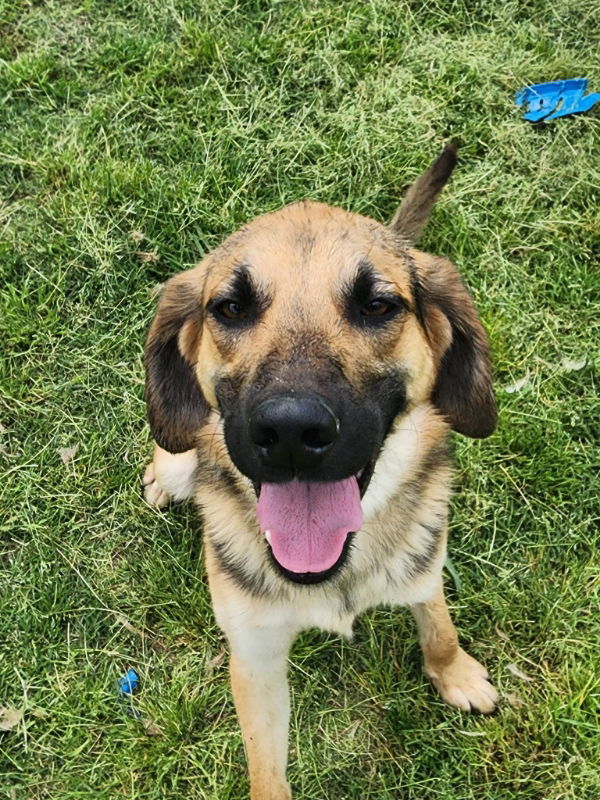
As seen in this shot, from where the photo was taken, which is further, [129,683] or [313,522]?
[129,683]

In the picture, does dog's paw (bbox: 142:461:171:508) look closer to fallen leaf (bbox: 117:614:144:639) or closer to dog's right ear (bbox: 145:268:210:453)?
fallen leaf (bbox: 117:614:144:639)

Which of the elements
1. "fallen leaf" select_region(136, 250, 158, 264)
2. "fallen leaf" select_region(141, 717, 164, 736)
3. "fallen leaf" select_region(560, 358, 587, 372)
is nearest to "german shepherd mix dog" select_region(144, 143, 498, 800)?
"fallen leaf" select_region(141, 717, 164, 736)

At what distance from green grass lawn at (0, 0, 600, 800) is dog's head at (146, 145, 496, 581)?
133 centimetres

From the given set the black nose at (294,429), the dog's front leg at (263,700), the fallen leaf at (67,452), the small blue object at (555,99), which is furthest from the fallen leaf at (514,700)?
the small blue object at (555,99)

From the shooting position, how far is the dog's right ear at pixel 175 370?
350 centimetres

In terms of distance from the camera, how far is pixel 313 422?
8.15 feet

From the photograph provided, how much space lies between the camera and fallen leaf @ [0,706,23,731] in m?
4.22

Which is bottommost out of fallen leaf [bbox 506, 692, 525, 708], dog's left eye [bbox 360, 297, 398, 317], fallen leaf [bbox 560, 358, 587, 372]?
fallen leaf [bbox 506, 692, 525, 708]

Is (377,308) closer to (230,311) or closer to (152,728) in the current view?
(230,311)

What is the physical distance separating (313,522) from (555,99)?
4.01m

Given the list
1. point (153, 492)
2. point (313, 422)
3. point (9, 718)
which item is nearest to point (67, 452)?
point (153, 492)

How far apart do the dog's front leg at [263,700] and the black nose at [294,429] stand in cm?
106

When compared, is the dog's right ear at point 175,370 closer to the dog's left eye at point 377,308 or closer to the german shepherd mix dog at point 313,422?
the german shepherd mix dog at point 313,422

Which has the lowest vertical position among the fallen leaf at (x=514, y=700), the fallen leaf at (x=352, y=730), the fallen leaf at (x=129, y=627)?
the fallen leaf at (x=129, y=627)
